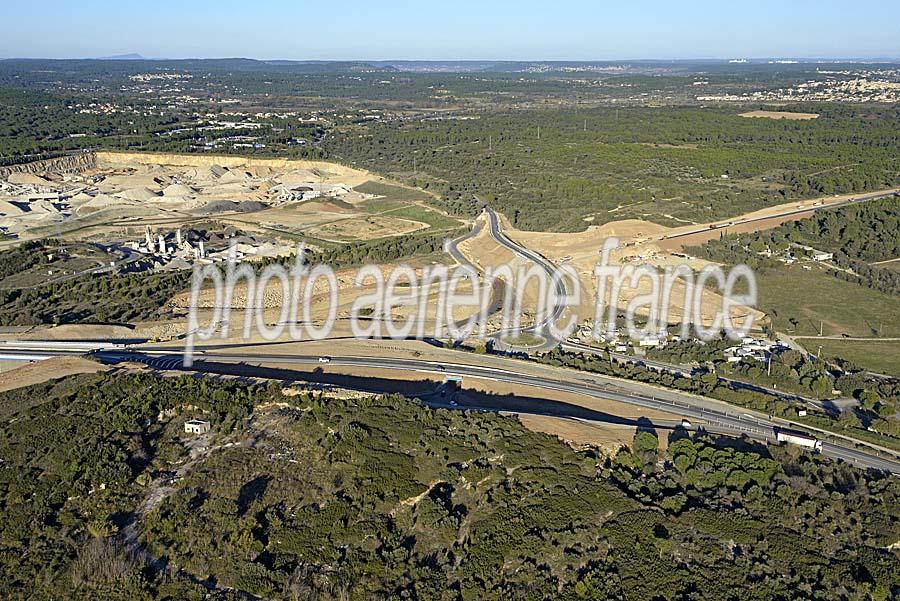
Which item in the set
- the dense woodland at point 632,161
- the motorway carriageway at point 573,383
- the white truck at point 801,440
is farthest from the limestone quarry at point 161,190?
the white truck at point 801,440

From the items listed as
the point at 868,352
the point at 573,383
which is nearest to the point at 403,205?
the point at 573,383

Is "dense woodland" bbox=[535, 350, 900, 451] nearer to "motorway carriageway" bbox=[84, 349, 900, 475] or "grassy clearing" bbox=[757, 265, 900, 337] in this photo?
"motorway carriageway" bbox=[84, 349, 900, 475]

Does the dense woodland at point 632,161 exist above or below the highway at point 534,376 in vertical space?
above

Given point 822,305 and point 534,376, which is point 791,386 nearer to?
point 534,376

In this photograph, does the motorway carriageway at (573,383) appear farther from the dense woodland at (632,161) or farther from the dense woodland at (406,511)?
the dense woodland at (632,161)


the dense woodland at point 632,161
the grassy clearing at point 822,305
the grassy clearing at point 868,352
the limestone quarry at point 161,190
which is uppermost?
the dense woodland at point 632,161
